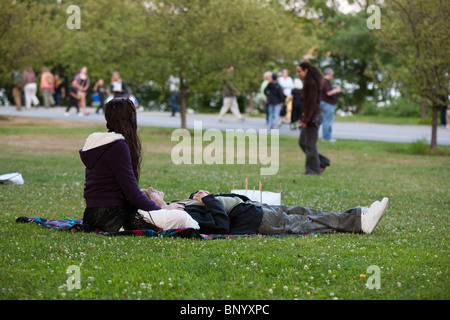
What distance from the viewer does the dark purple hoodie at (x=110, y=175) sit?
701 cm

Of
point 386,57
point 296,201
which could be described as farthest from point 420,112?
point 296,201

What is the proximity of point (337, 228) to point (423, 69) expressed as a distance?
12901 mm

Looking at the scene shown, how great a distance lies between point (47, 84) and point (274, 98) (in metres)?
15.5

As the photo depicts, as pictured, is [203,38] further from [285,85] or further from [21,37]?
[21,37]

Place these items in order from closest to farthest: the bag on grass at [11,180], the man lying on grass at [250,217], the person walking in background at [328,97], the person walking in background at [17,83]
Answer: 1. the man lying on grass at [250,217]
2. the bag on grass at [11,180]
3. the person walking in background at [328,97]
4. the person walking in background at [17,83]

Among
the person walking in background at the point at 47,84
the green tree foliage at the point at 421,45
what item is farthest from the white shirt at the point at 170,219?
the person walking in background at the point at 47,84

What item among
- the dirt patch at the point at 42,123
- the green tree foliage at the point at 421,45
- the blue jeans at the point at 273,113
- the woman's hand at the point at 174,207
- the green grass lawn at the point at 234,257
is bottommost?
the green grass lawn at the point at 234,257

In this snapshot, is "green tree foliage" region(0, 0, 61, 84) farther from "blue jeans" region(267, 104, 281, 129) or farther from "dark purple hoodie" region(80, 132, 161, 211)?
"dark purple hoodie" region(80, 132, 161, 211)

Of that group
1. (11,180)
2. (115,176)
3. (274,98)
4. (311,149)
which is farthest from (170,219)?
(274,98)

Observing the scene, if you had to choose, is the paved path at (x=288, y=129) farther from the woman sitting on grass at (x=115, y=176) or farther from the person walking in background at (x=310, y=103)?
the woman sitting on grass at (x=115, y=176)

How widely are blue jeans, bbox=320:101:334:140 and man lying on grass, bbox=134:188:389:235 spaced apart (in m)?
14.3

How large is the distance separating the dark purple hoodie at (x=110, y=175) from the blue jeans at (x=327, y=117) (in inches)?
596

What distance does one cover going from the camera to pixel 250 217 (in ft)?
24.1

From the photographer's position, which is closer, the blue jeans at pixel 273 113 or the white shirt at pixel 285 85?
the blue jeans at pixel 273 113
